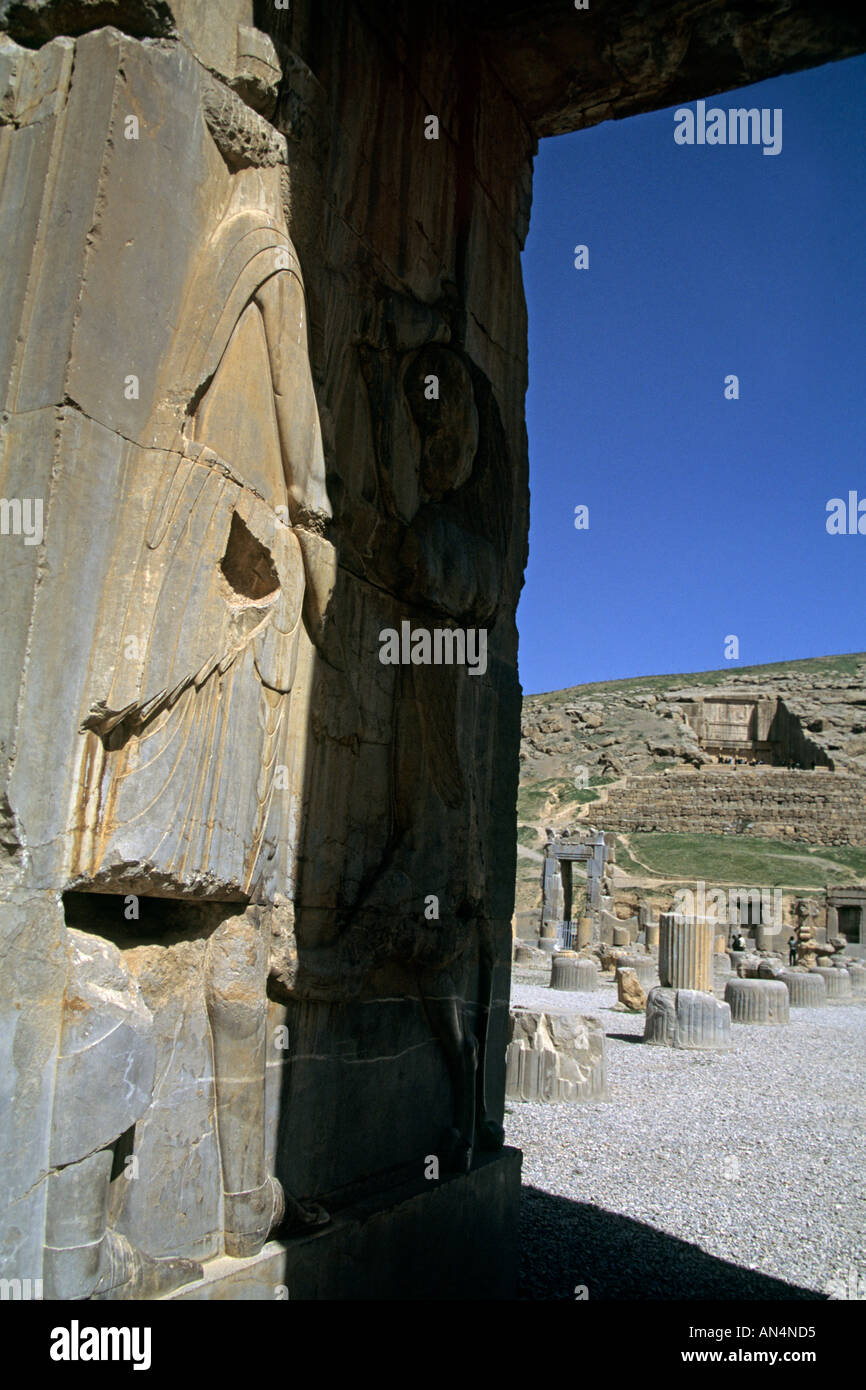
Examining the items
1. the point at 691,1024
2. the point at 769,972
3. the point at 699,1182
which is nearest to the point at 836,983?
the point at 769,972

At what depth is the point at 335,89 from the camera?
3881 millimetres

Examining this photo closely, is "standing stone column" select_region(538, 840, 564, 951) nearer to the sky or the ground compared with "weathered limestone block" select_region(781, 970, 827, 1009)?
nearer to the sky

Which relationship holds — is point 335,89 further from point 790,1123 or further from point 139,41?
point 790,1123

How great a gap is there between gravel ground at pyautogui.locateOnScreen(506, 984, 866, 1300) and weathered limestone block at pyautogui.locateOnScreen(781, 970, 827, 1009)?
23.9ft

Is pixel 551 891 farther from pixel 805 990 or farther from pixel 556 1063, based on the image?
pixel 556 1063

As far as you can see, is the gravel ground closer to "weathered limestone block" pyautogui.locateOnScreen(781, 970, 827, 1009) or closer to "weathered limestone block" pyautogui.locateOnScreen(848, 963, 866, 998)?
"weathered limestone block" pyautogui.locateOnScreen(781, 970, 827, 1009)

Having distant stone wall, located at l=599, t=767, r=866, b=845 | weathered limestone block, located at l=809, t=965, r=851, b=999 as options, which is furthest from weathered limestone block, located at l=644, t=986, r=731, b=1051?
distant stone wall, located at l=599, t=767, r=866, b=845

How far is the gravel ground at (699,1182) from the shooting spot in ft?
18.0

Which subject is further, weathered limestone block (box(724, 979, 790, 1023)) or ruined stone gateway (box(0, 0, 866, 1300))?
weathered limestone block (box(724, 979, 790, 1023))

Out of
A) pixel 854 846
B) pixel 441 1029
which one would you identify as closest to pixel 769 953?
pixel 854 846

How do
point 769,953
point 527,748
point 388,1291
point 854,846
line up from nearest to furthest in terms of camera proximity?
point 388,1291 → point 769,953 → point 854,846 → point 527,748

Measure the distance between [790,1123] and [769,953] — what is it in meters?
20.9

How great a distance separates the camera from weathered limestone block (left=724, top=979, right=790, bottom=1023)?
17.4 metres

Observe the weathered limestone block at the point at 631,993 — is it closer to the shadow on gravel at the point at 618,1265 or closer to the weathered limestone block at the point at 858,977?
the weathered limestone block at the point at 858,977
